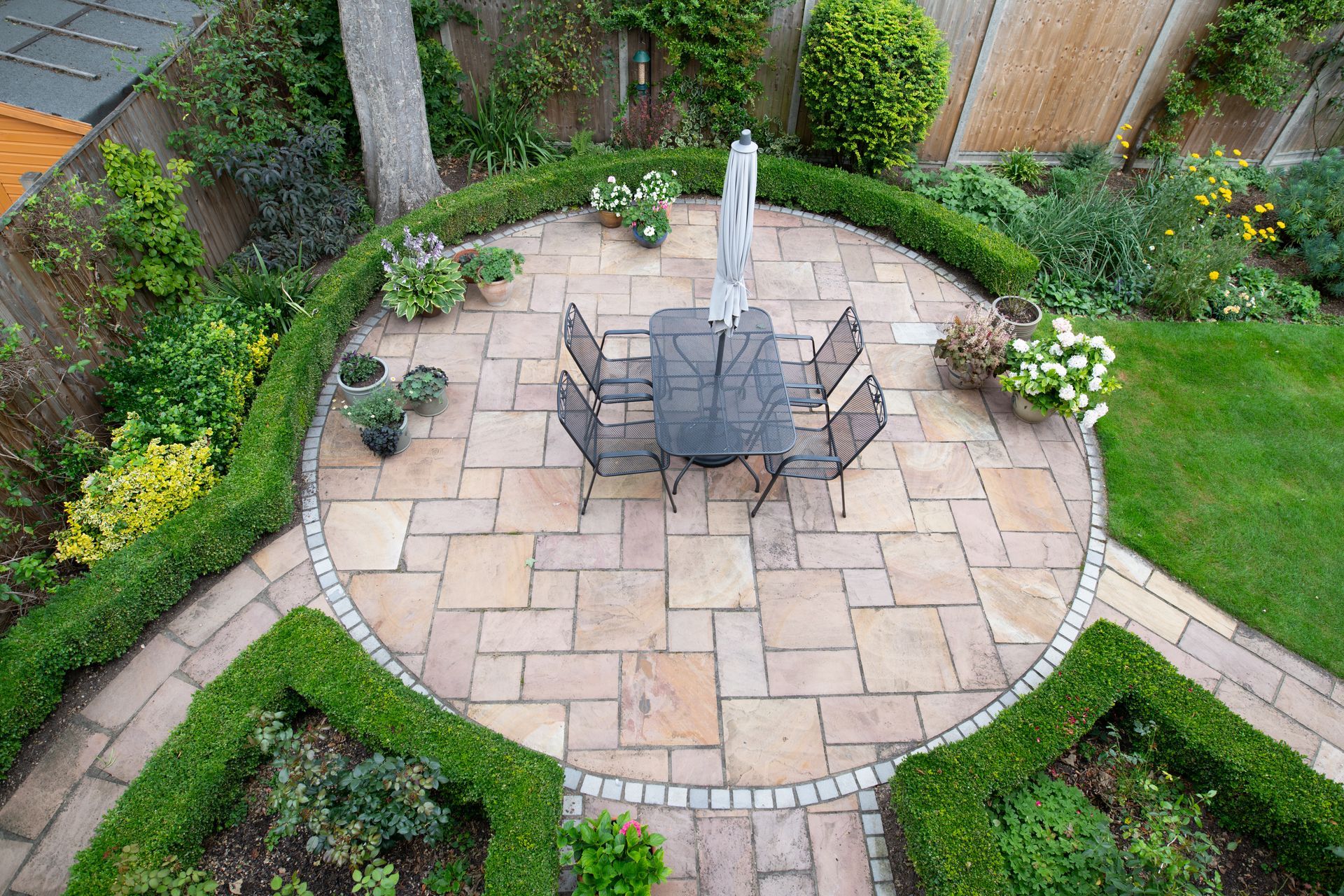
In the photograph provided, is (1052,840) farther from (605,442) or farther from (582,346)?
(582,346)

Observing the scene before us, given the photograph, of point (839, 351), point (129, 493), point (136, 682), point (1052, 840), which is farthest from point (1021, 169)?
point (136, 682)

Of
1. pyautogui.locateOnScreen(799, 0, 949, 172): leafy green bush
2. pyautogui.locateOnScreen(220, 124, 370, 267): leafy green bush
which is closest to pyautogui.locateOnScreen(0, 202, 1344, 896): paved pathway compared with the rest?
pyautogui.locateOnScreen(220, 124, 370, 267): leafy green bush

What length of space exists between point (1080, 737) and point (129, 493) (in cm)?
571

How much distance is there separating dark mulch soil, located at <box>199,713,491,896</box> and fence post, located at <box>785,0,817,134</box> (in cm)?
738

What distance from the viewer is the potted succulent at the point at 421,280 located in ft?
19.9

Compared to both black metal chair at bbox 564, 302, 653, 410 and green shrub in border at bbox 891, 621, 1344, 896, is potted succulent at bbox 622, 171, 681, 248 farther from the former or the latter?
green shrub in border at bbox 891, 621, 1344, 896

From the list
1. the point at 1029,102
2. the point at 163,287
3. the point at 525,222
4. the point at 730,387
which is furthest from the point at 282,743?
the point at 1029,102

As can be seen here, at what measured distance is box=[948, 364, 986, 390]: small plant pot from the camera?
5898 millimetres

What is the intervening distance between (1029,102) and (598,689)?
7966mm

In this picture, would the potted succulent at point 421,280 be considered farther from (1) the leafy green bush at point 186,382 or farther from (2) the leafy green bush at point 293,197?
(1) the leafy green bush at point 186,382

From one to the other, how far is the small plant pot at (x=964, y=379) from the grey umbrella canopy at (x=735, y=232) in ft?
7.30

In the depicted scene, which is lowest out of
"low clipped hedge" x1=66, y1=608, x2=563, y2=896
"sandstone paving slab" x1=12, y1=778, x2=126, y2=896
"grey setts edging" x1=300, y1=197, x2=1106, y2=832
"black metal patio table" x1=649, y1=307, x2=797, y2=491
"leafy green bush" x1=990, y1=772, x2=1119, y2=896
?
"sandstone paving slab" x1=12, y1=778, x2=126, y2=896

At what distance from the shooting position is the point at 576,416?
4688 millimetres

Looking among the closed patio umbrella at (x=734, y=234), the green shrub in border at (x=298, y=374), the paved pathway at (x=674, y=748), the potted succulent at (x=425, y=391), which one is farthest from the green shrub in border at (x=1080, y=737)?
the potted succulent at (x=425, y=391)
